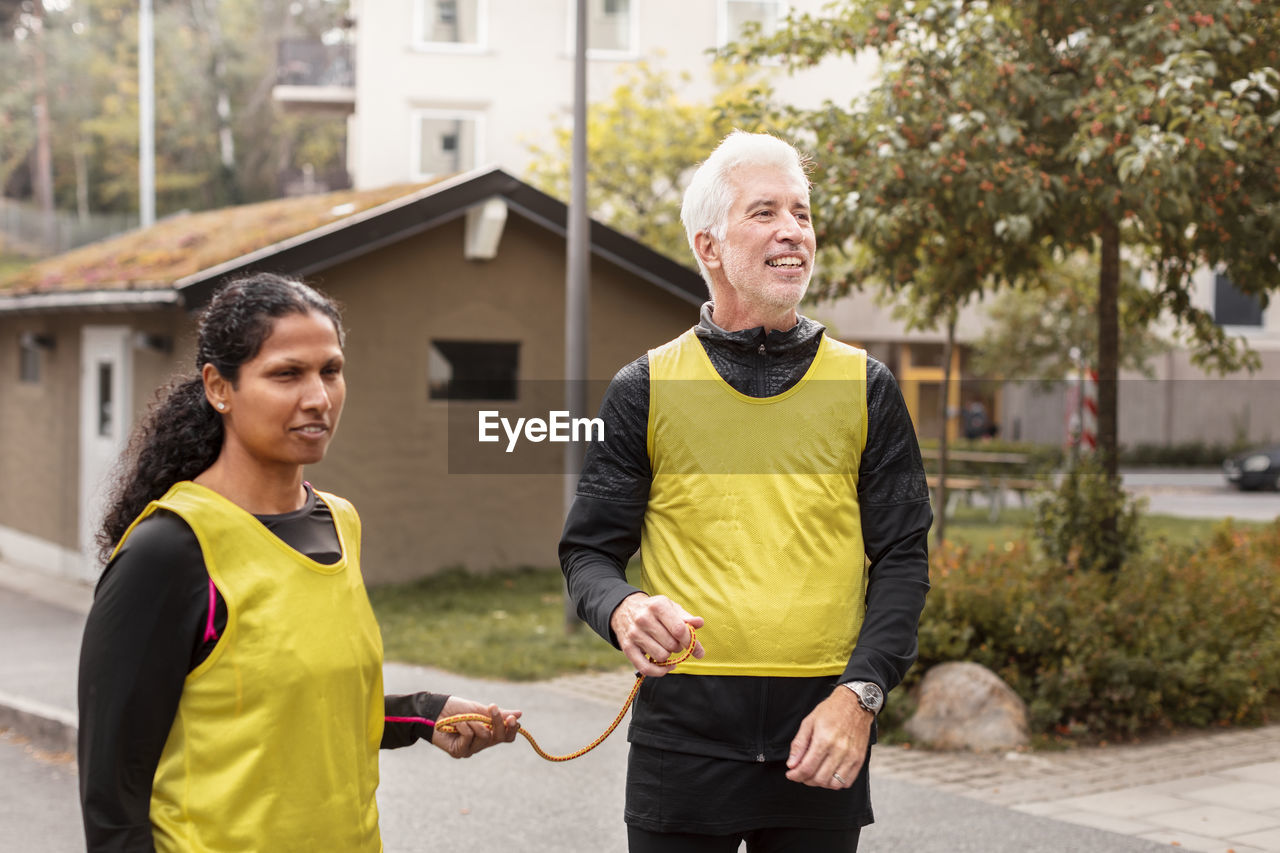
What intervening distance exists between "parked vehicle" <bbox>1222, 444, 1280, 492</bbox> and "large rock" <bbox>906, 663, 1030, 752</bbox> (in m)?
26.0

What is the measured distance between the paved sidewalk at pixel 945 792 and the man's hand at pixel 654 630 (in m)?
3.84

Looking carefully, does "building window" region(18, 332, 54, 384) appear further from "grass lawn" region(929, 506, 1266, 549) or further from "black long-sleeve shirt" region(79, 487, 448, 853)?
"black long-sleeve shirt" region(79, 487, 448, 853)

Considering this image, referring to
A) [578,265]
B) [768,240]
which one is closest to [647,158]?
[578,265]

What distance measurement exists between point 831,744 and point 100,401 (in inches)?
553

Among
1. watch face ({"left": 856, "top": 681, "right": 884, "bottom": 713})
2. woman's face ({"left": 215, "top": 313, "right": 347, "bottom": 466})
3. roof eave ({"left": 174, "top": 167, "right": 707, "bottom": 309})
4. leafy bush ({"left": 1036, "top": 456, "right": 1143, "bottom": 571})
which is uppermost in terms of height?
roof eave ({"left": 174, "top": 167, "right": 707, "bottom": 309})

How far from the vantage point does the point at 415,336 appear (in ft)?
46.5

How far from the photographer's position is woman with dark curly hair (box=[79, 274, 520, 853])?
87.7 inches

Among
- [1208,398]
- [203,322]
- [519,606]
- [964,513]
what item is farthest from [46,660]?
[1208,398]

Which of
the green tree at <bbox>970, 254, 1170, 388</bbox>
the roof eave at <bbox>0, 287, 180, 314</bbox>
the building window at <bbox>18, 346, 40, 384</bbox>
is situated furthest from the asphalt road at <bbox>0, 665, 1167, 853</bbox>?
the green tree at <bbox>970, 254, 1170, 388</bbox>

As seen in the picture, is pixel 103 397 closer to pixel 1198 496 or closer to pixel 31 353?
pixel 31 353

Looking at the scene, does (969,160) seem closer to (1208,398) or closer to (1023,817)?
(1023,817)

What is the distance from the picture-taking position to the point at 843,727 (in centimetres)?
244

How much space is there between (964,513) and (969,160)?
16.4 metres

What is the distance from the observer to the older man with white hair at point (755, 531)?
2605mm
